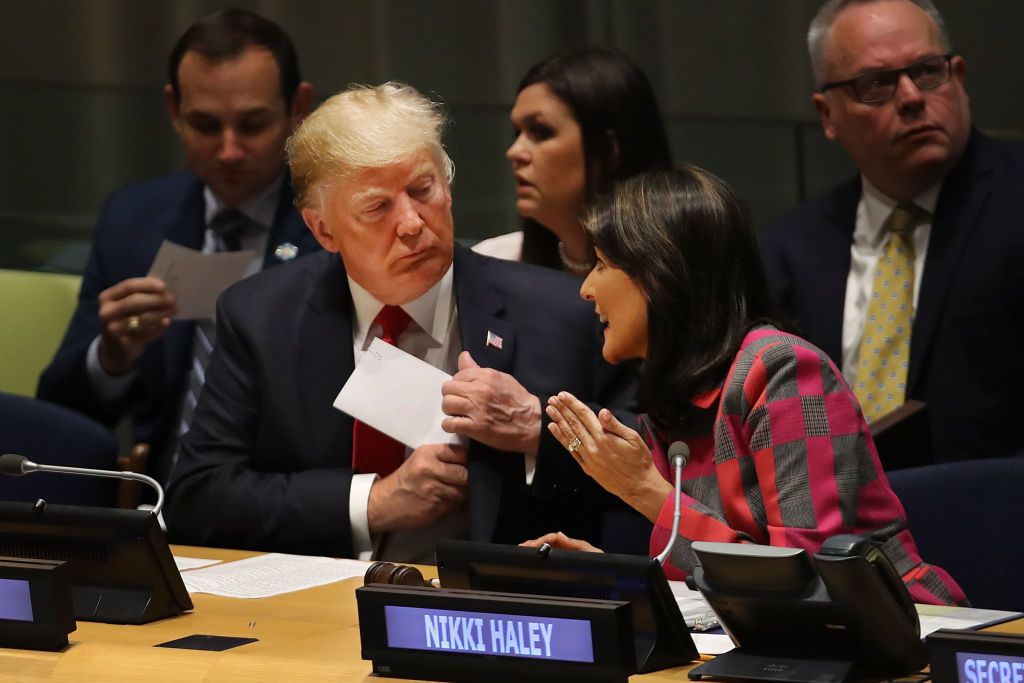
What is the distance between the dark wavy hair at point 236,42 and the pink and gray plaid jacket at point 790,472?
2009mm

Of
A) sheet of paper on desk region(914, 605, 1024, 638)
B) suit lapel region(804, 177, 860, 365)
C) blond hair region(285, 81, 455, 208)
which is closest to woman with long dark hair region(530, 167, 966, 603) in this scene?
sheet of paper on desk region(914, 605, 1024, 638)

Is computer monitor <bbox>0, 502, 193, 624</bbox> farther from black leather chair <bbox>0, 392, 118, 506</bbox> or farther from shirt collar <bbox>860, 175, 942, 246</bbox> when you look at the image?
shirt collar <bbox>860, 175, 942, 246</bbox>

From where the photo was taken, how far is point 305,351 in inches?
122

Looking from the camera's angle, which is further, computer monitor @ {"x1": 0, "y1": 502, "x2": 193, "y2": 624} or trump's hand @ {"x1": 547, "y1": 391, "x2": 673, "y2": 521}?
trump's hand @ {"x1": 547, "y1": 391, "x2": 673, "y2": 521}

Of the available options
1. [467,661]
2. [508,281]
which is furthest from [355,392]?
[467,661]

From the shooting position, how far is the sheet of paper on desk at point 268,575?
2.58 meters

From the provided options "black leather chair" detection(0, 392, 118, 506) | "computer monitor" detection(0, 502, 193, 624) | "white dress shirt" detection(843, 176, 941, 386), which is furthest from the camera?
"white dress shirt" detection(843, 176, 941, 386)

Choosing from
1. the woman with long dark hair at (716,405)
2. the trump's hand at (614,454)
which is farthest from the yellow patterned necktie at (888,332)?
the trump's hand at (614,454)

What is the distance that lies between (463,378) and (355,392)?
206mm

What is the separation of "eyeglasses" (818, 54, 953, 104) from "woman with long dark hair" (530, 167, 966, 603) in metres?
1.22

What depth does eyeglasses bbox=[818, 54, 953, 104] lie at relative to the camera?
364 centimetres

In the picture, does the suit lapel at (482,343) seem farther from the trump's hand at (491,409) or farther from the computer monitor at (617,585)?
the computer monitor at (617,585)

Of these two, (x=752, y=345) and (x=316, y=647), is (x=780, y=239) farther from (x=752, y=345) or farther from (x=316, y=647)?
(x=316, y=647)

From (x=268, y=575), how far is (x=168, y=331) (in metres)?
1.35
